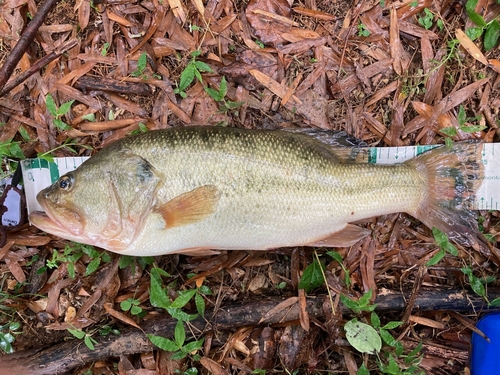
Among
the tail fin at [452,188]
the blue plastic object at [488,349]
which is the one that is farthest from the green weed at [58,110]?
the blue plastic object at [488,349]

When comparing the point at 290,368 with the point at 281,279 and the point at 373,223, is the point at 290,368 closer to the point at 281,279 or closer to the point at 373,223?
the point at 281,279

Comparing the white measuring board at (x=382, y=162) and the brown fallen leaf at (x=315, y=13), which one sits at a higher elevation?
the brown fallen leaf at (x=315, y=13)

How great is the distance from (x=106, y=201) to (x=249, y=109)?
133 cm

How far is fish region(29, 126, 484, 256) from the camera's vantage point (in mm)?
2668

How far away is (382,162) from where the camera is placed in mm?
3256

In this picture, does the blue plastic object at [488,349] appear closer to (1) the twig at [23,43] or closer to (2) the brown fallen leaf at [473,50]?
(2) the brown fallen leaf at [473,50]

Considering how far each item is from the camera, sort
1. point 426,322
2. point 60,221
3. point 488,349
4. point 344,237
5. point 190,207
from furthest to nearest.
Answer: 1. point 426,322
2. point 488,349
3. point 344,237
4. point 60,221
5. point 190,207

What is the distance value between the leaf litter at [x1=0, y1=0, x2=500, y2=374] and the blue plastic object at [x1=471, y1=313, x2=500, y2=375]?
0.10 meters

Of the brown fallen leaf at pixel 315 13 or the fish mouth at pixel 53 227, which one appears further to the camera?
the brown fallen leaf at pixel 315 13

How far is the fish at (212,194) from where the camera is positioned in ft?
8.75

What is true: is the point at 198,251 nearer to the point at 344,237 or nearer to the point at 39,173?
the point at 344,237

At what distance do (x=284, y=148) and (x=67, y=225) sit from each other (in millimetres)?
1569

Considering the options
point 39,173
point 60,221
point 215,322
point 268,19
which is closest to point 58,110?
point 39,173

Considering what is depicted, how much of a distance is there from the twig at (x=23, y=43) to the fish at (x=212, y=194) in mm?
1096
